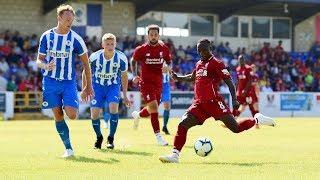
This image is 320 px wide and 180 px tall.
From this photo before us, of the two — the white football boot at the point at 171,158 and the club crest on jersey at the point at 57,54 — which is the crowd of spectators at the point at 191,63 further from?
the white football boot at the point at 171,158

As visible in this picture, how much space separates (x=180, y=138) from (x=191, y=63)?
28.7 m

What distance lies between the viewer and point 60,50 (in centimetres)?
1201

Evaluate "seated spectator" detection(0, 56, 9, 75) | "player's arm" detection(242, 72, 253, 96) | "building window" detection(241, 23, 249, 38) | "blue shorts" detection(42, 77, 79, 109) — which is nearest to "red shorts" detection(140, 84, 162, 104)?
"blue shorts" detection(42, 77, 79, 109)

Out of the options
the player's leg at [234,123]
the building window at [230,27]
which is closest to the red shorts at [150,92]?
the player's leg at [234,123]

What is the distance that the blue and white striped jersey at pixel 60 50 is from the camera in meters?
12.0

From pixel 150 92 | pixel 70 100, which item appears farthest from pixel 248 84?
pixel 70 100

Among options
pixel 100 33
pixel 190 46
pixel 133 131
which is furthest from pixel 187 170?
pixel 190 46

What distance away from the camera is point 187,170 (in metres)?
10.4

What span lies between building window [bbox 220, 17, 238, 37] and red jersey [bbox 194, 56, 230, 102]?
34942mm

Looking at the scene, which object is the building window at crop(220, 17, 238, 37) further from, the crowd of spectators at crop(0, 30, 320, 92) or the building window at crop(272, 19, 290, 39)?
the building window at crop(272, 19, 290, 39)

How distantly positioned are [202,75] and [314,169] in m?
2.37

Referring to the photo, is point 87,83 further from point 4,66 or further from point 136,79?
point 4,66

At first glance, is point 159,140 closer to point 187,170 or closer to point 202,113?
point 202,113

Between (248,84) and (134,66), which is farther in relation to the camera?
(248,84)
